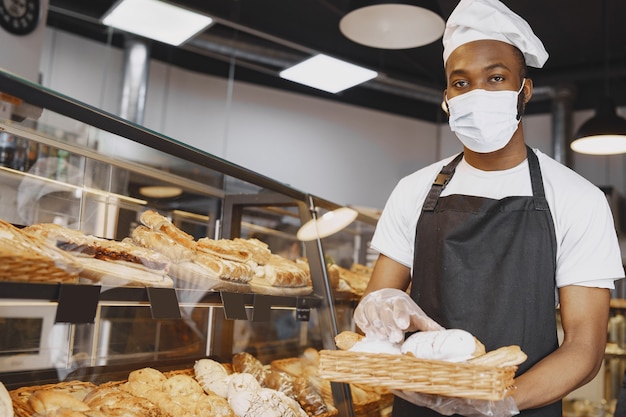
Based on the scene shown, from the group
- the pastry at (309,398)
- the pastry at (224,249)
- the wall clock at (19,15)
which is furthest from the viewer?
the wall clock at (19,15)

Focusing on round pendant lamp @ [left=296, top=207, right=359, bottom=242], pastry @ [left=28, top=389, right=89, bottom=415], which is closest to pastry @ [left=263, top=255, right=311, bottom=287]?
round pendant lamp @ [left=296, top=207, right=359, bottom=242]

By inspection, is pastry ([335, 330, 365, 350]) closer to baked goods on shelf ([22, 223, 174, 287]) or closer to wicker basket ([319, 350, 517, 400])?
wicker basket ([319, 350, 517, 400])

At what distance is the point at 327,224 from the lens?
2602 millimetres

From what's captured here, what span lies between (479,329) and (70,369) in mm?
1202

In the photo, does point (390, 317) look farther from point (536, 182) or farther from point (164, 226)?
point (164, 226)

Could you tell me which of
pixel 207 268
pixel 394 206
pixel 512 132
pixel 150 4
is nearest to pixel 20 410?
pixel 207 268

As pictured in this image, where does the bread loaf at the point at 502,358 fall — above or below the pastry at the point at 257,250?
below

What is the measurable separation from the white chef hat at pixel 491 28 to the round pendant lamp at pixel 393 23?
2108mm

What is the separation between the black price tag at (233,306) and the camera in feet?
6.05

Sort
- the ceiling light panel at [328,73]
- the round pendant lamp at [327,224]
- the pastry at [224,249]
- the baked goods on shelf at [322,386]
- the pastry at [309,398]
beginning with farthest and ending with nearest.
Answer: the ceiling light panel at [328,73] < the round pendant lamp at [327,224] < the baked goods on shelf at [322,386] < the pastry at [309,398] < the pastry at [224,249]

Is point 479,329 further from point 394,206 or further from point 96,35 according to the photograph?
point 96,35

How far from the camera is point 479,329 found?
1.80m

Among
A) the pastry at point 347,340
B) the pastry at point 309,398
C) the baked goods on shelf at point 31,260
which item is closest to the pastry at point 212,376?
the pastry at point 309,398

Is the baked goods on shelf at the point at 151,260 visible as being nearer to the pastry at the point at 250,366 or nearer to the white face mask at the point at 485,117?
the pastry at the point at 250,366
